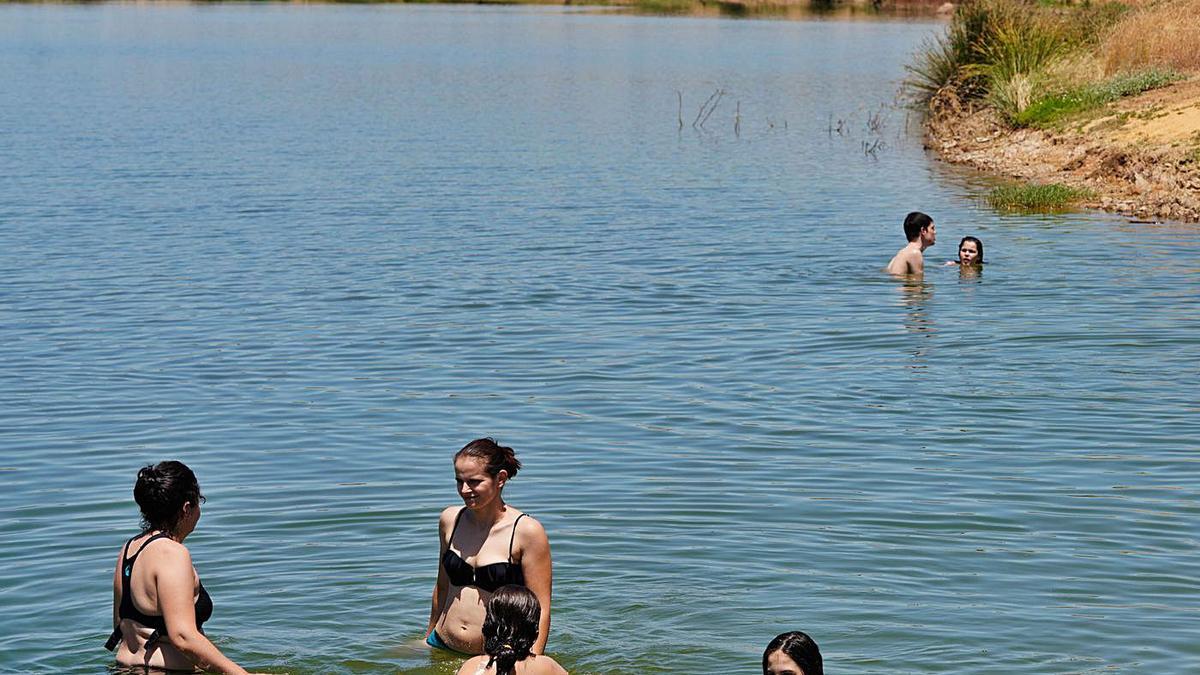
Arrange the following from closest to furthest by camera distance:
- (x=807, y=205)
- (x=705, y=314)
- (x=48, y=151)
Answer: (x=705, y=314)
(x=807, y=205)
(x=48, y=151)

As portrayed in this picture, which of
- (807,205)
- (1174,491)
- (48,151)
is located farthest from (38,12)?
(1174,491)

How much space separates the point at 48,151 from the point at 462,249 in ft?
51.1

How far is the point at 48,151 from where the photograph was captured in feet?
119

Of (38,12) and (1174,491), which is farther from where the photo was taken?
(38,12)

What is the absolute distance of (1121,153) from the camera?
2983 centimetres

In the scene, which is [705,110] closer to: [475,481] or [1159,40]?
[1159,40]

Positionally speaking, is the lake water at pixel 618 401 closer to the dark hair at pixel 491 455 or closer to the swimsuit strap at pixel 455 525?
the swimsuit strap at pixel 455 525

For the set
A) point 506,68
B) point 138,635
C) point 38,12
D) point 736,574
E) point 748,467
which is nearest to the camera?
point 138,635

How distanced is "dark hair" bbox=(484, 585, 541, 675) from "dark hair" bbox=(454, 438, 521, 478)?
3.92ft

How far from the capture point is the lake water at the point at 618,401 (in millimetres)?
10109

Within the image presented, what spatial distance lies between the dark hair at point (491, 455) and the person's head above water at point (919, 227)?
44.7ft

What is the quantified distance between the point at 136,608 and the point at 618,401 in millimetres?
8087

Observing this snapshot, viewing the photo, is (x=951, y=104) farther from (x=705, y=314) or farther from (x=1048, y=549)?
(x=1048, y=549)

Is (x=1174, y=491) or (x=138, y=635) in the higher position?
(x=138, y=635)
